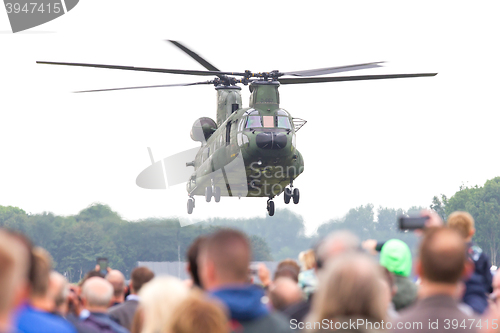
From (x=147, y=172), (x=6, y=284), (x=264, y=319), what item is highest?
(x=147, y=172)

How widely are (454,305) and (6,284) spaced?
8.49 ft

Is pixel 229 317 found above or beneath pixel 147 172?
beneath

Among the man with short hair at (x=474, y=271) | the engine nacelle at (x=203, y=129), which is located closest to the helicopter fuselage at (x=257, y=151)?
the engine nacelle at (x=203, y=129)

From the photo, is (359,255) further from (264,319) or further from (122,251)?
(122,251)

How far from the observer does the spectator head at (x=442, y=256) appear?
13.5 ft

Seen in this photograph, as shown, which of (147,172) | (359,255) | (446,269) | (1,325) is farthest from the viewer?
(147,172)

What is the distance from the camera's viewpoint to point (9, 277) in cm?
297

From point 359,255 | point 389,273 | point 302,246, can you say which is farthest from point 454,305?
point 302,246

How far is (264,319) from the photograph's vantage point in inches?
167

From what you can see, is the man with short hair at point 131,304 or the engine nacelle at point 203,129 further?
the engine nacelle at point 203,129

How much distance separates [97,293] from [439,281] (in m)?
2.95

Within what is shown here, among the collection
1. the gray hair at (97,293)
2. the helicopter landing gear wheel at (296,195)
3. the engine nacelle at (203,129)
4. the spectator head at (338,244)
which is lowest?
the gray hair at (97,293)

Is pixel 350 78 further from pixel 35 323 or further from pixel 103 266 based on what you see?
pixel 35 323

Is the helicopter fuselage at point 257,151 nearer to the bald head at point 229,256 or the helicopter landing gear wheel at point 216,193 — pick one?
the helicopter landing gear wheel at point 216,193
